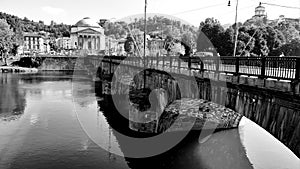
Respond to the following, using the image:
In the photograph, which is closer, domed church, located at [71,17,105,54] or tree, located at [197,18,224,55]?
tree, located at [197,18,224,55]

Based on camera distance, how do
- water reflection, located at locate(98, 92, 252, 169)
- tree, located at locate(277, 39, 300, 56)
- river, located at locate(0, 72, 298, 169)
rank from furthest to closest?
tree, located at locate(277, 39, 300, 56) → water reflection, located at locate(98, 92, 252, 169) → river, located at locate(0, 72, 298, 169)

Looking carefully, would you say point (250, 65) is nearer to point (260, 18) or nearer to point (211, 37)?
point (211, 37)

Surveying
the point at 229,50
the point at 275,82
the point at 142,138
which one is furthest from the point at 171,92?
the point at 229,50

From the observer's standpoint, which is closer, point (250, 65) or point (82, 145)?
point (250, 65)

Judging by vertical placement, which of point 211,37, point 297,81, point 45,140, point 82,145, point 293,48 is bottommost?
point 82,145

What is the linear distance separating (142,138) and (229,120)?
10.6 metres

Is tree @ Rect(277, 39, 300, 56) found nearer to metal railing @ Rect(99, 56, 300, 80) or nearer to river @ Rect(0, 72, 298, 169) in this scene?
river @ Rect(0, 72, 298, 169)

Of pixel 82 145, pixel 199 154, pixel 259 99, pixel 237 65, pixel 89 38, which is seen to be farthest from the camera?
pixel 89 38

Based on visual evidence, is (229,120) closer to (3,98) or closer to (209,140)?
(209,140)

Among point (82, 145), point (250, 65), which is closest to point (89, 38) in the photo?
point (82, 145)

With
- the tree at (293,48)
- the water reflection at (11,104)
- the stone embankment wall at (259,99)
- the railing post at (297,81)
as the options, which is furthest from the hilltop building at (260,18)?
the water reflection at (11,104)

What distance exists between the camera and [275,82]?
41.1ft

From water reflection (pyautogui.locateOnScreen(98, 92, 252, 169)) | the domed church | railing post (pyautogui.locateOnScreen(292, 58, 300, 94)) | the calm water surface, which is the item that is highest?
the domed church

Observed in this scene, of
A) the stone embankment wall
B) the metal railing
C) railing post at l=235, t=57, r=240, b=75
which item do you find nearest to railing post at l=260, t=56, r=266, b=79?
the metal railing
